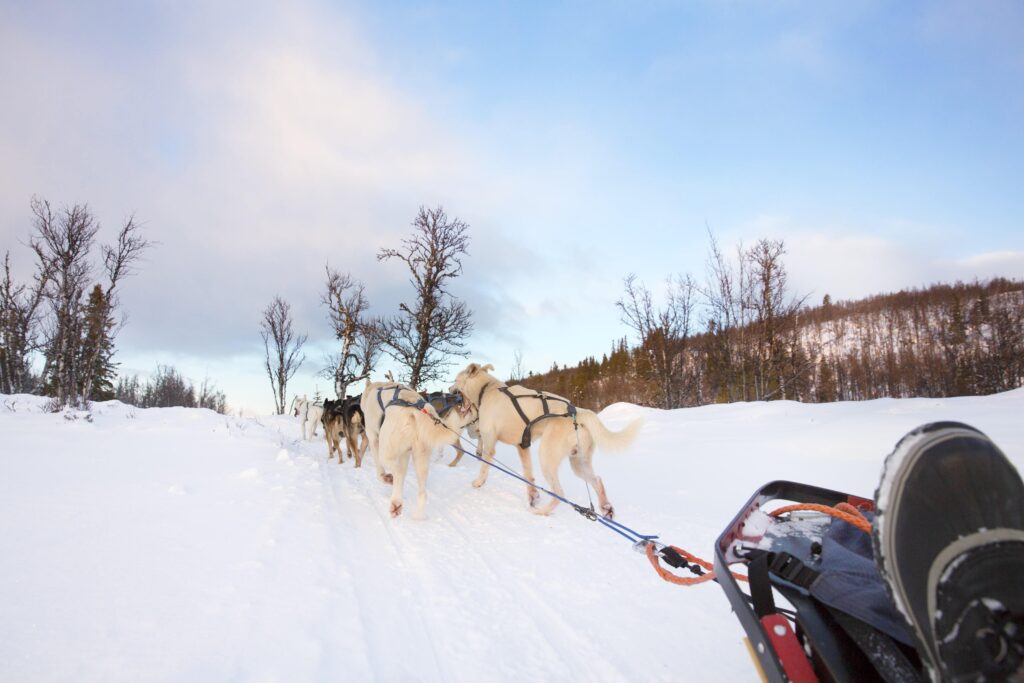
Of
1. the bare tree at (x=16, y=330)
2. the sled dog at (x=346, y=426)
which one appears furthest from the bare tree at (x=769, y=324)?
the bare tree at (x=16, y=330)

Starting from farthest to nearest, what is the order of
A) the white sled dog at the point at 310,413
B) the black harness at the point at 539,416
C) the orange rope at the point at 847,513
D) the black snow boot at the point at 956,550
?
the white sled dog at the point at 310,413, the black harness at the point at 539,416, the orange rope at the point at 847,513, the black snow boot at the point at 956,550

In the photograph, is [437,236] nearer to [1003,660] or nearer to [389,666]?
[389,666]

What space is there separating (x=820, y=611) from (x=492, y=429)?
5467mm

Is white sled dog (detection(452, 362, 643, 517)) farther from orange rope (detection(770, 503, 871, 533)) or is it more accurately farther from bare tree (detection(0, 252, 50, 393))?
bare tree (detection(0, 252, 50, 393))

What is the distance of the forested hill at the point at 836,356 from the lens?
16.5m

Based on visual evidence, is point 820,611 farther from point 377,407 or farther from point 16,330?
point 16,330

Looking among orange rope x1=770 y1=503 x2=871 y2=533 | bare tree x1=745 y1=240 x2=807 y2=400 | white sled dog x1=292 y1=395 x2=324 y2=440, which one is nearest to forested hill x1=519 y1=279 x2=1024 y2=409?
bare tree x1=745 y1=240 x2=807 y2=400

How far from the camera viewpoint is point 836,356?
50.8 m

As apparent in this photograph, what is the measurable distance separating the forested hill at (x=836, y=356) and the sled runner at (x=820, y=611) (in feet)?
52.7

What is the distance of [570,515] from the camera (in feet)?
19.3

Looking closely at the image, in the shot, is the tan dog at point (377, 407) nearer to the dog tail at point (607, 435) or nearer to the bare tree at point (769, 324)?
the dog tail at point (607, 435)

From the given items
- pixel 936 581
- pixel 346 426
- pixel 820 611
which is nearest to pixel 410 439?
pixel 346 426

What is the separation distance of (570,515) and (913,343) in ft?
200

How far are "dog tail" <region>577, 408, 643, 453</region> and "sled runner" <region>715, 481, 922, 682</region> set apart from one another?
154 inches
